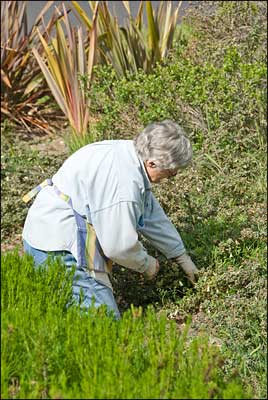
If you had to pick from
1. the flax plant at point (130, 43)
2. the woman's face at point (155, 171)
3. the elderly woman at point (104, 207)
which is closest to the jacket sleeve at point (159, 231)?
the elderly woman at point (104, 207)

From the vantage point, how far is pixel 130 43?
8336 millimetres

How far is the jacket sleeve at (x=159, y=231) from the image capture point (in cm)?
509

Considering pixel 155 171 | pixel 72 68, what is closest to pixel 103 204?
pixel 155 171

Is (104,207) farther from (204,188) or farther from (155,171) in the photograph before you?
(204,188)

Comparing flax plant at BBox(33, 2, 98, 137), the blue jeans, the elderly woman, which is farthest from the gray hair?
flax plant at BBox(33, 2, 98, 137)

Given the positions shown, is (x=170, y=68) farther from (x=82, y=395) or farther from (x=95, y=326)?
(x=82, y=395)

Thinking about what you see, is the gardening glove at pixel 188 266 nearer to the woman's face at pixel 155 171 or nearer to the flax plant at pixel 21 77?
the woman's face at pixel 155 171

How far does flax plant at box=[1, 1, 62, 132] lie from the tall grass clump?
15.8 ft

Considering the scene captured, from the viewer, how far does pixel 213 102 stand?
691 centimetres

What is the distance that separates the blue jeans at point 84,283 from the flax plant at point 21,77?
3.83m

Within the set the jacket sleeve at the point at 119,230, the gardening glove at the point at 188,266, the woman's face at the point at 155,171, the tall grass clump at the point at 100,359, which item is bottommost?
the gardening glove at the point at 188,266

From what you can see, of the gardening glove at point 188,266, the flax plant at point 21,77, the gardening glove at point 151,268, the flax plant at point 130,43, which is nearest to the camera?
the gardening glove at point 151,268

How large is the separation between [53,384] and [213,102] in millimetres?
3795

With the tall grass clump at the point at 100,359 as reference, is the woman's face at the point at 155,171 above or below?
above
